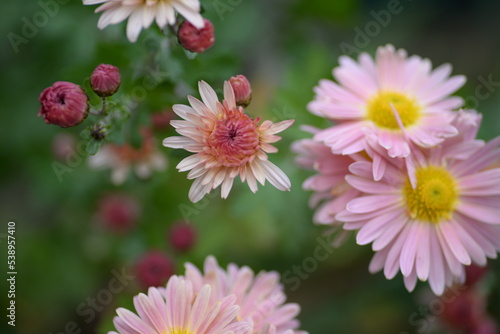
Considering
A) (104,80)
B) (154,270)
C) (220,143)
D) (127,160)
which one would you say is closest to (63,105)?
(104,80)

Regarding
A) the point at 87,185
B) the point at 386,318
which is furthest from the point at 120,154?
the point at 386,318

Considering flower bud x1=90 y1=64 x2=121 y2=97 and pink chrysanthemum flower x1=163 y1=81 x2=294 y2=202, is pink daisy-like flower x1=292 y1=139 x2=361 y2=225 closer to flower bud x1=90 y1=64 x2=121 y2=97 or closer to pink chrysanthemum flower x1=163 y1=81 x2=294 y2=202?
pink chrysanthemum flower x1=163 y1=81 x2=294 y2=202

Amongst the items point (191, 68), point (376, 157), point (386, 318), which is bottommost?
point (386, 318)

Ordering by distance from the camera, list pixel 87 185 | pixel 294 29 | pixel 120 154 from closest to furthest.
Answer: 1. pixel 120 154
2. pixel 87 185
3. pixel 294 29

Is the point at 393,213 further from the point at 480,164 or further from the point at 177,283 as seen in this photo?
the point at 177,283

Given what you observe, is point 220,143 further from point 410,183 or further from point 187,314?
point 410,183

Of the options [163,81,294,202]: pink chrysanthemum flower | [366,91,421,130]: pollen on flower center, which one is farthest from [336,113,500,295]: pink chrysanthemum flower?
[163,81,294,202]: pink chrysanthemum flower

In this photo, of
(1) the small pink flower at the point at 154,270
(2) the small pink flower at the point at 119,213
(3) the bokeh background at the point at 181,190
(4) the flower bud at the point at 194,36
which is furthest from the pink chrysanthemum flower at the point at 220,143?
(2) the small pink flower at the point at 119,213

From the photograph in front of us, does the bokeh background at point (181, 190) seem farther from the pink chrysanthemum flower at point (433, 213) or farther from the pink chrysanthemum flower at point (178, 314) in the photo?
the pink chrysanthemum flower at point (433, 213)
